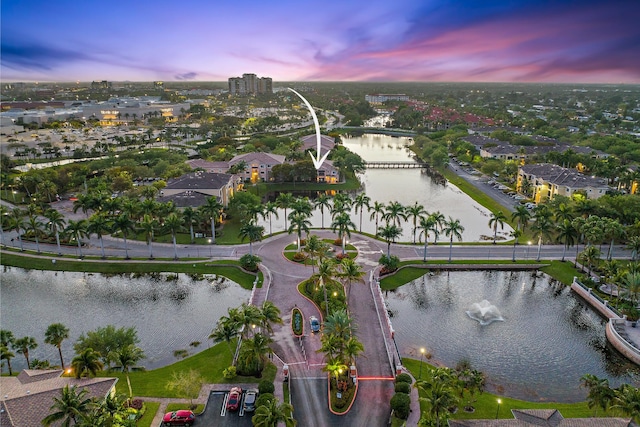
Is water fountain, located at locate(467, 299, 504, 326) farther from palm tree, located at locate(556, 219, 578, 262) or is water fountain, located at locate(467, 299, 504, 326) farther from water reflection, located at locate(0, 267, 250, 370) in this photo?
water reflection, located at locate(0, 267, 250, 370)

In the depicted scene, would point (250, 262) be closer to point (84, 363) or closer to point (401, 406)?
point (84, 363)

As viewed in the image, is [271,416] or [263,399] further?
[263,399]

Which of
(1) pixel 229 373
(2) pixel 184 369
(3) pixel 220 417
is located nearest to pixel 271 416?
(3) pixel 220 417

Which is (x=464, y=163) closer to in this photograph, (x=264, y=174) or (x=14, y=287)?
(x=264, y=174)

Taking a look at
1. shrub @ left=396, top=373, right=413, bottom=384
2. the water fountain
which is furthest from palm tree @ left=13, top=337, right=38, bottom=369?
the water fountain

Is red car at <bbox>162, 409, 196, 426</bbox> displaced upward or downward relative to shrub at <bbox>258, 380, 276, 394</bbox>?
downward

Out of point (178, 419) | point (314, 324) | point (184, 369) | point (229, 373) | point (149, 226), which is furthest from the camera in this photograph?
point (149, 226)
